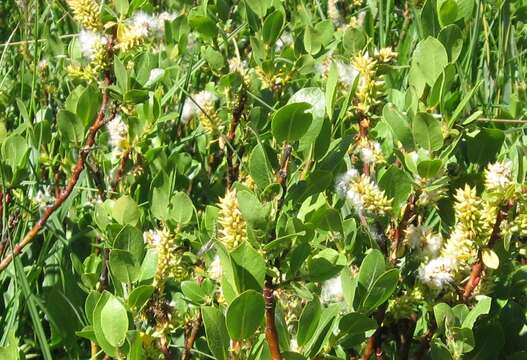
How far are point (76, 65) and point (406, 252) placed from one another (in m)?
0.87

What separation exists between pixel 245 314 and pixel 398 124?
399 mm

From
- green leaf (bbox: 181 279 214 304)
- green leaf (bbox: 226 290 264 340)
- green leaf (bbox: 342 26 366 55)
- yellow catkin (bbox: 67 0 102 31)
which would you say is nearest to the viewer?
green leaf (bbox: 226 290 264 340)

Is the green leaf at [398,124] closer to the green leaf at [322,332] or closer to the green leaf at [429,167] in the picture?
the green leaf at [429,167]

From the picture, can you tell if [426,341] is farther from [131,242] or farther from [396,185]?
[131,242]

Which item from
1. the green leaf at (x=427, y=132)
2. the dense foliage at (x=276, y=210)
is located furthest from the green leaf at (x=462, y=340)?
the green leaf at (x=427, y=132)

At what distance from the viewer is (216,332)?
1.00m

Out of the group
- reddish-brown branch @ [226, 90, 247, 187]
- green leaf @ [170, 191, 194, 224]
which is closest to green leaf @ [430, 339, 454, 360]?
green leaf @ [170, 191, 194, 224]

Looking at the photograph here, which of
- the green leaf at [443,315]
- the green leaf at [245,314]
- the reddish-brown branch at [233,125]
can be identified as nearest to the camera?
the green leaf at [245,314]

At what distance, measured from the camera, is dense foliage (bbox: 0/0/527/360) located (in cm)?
106

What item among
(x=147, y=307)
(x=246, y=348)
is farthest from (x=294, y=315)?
(x=147, y=307)

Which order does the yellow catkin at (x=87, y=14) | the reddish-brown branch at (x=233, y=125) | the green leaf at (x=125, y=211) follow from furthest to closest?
1. the reddish-brown branch at (x=233, y=125)
2. the yellow catkin at (x=87, y=14)
3. the green leaf at (x=125, y=211)

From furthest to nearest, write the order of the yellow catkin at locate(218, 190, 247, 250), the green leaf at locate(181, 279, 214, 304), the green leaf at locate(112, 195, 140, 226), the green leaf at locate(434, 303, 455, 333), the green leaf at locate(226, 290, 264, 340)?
the green leaf at locate(112, 195, 140, 226)
the green leaf at locate(181, 279, 214, 304)
the green leaf at locate(434, 303, 455, 333)
the yellow catkin at locate(218, 190, 247, 250)
the green leaf at locate(226, 290, 264, 340)

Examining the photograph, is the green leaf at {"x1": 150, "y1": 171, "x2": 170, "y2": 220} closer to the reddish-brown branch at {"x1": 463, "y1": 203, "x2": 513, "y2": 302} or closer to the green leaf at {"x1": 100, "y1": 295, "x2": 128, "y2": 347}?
the green leaf at {"x1": 100, "y1": 295, "x2": 128, "y2": 347}

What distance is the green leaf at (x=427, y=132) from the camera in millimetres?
1168
